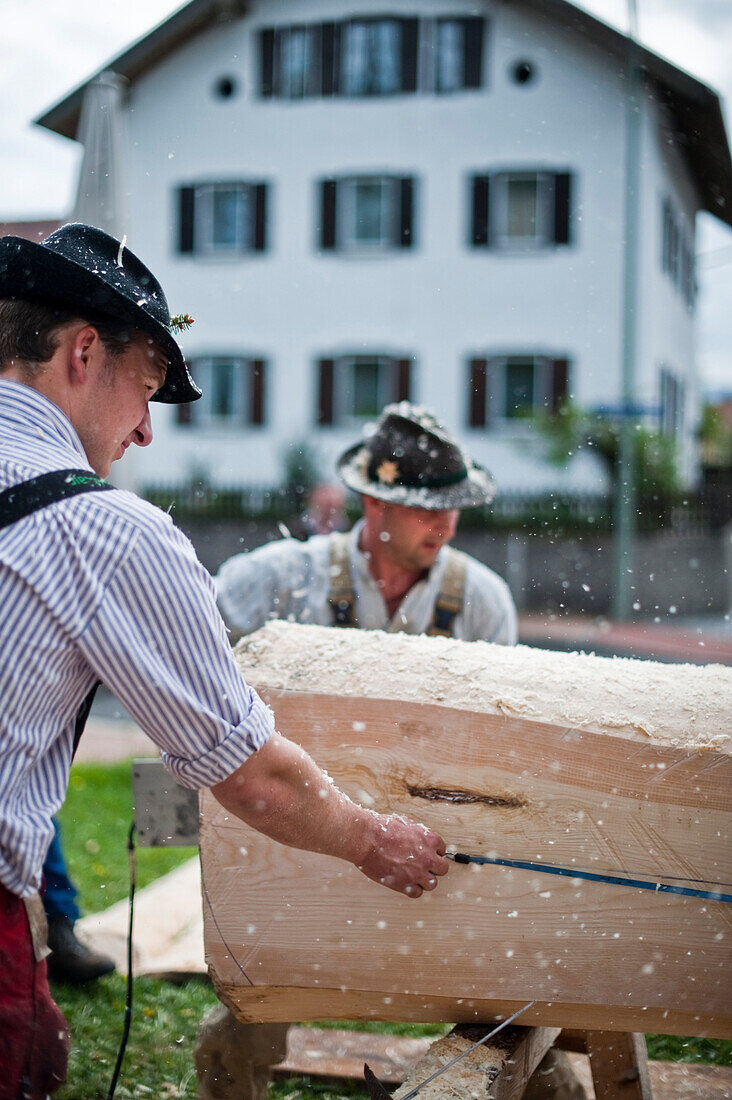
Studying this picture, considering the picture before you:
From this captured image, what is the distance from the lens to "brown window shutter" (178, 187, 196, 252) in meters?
15.6

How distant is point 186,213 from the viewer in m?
15.6

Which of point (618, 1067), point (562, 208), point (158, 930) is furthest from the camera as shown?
point (562, 208)

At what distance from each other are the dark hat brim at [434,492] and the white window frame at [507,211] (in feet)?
41.2

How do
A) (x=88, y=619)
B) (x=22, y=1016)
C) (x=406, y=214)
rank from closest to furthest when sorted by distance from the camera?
(x=88, y=619) < (x=22, y=1016) < (x=406, y=214)

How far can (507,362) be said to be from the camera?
1548cm

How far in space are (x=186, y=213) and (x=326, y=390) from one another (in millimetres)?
3319

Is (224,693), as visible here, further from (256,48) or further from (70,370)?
(256,48)

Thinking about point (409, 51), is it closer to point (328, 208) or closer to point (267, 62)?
point (267, 62)

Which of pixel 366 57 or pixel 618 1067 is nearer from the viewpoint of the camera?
pixel 618 1067

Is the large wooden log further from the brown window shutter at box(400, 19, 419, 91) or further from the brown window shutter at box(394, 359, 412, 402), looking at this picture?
the brown window shutter at box(400, 19, 419, 91)

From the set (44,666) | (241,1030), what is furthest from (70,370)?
(241,1030)

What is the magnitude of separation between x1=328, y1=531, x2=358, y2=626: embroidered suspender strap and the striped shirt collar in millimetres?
1736

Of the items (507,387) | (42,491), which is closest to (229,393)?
(507,387)

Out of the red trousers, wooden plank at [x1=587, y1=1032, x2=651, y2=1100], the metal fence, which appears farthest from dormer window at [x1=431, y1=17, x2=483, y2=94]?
the red trousers
